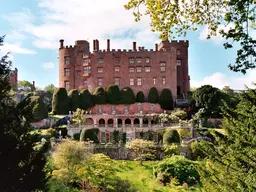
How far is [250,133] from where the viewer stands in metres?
12.1

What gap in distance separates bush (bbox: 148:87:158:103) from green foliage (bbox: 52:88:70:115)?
38.5 feet

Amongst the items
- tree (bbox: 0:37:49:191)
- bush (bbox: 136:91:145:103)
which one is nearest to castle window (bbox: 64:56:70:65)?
bush (bbox: 136:91:145:103)

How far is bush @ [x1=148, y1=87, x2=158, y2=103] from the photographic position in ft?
170

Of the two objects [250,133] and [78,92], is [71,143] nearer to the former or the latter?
[250,133]

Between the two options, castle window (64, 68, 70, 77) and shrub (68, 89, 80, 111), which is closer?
shrub (68, 89, 80, 111)

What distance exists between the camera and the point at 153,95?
52000 mm

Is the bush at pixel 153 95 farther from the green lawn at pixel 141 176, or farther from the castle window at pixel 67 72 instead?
the green lawn at pixel 141 176

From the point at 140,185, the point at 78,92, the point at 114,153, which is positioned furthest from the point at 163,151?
the point at 78,92

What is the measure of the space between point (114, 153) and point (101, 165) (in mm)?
9070

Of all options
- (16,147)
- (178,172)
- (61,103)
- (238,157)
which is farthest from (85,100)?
(238,157)

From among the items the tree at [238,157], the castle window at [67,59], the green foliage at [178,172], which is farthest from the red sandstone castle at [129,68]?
the tree at [238,157]

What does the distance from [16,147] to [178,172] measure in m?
15.7

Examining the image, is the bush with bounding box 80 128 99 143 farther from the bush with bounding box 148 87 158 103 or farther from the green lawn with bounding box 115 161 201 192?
the bush with bounding box 148 87 158 103

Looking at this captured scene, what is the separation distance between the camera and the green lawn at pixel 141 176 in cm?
2514
